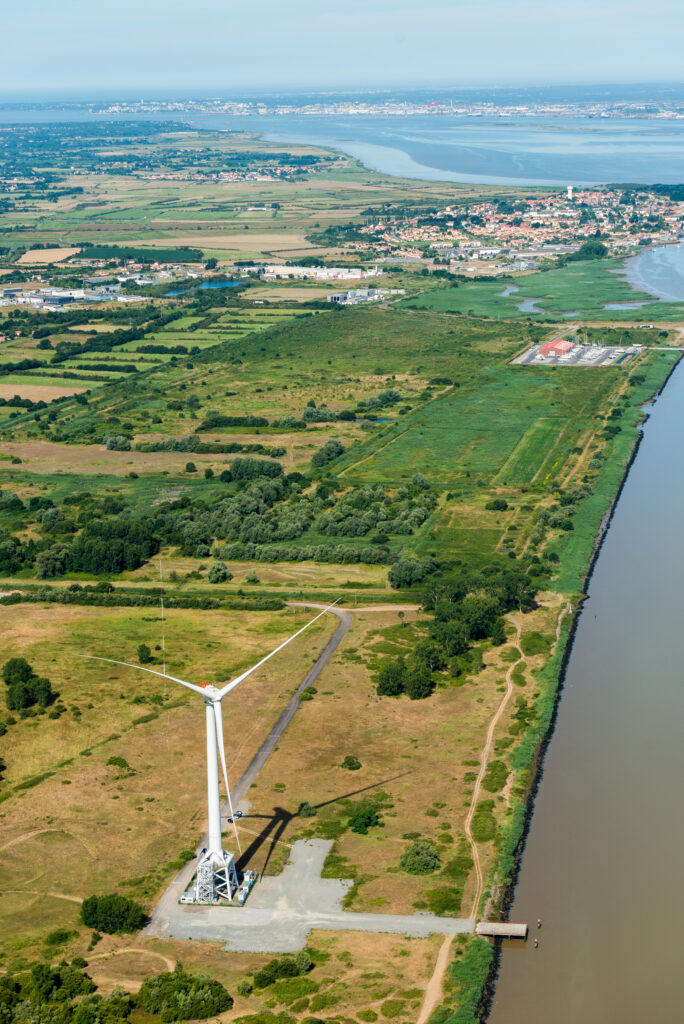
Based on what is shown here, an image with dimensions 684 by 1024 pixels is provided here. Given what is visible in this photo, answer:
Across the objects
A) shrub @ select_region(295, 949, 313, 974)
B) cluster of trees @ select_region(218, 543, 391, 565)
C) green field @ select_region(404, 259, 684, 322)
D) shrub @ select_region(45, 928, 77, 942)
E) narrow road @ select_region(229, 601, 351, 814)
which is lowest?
shrub @ select_region(45, 928, 77, 942)

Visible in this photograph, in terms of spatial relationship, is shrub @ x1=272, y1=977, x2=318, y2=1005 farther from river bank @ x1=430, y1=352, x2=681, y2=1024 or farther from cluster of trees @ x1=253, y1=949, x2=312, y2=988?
river bank @ x1=430, y1=352, x2=681, y2=1024

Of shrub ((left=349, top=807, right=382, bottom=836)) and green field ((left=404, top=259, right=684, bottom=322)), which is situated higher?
green field ((left=404, top=259, right=684, bottom=322))

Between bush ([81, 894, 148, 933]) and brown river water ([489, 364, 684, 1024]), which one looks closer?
brown river water ([489, 364, 684, 1024])

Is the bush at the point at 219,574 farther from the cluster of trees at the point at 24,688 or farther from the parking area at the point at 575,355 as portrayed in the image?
the parking area at the point at 575,355

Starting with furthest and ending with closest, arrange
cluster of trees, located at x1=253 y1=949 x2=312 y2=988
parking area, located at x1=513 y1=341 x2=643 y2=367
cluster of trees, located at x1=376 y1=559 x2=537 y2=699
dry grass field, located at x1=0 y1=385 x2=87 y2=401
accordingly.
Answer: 1. parking area, located at x1=513 y1=341 x2=643 y2=367
2. dry grass field, located at x1=0 y1=385 x2=87 y2=401
3. cluster of trees, located at x1=376 y1=559 x2=537 y2=699
4. cluster of trees, located at x1=253 y1=949 x2=312 y2=988

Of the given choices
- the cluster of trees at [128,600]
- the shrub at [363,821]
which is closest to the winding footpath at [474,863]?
the shrub at [363,821]

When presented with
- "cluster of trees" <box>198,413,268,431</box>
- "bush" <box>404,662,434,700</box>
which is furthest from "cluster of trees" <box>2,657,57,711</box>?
"cluster of trees" <box>198,413,268,431</box>

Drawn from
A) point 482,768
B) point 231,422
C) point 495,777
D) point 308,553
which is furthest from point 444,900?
point 231,422
